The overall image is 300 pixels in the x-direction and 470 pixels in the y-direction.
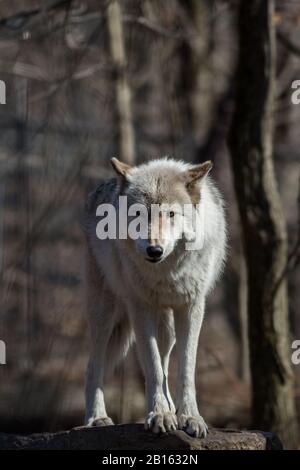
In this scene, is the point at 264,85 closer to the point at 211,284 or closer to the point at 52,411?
the point at 211,284

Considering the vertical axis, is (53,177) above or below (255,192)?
above

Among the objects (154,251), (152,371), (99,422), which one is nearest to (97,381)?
(99,422)

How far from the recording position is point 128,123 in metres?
13.4

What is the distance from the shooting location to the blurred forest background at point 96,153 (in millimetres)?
13055

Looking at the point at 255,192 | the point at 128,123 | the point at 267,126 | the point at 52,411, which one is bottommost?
the point at 52,411

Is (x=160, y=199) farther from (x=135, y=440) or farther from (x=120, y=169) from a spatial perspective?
(x=135, y=440)

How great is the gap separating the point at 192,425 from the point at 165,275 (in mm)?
958

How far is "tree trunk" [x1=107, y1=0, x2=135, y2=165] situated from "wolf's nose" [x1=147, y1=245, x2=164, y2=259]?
763 cm

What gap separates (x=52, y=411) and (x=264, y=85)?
6.12 meters

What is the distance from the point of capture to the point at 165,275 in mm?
5871
